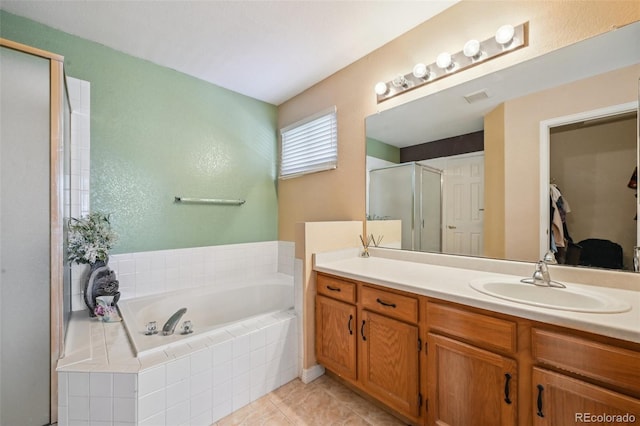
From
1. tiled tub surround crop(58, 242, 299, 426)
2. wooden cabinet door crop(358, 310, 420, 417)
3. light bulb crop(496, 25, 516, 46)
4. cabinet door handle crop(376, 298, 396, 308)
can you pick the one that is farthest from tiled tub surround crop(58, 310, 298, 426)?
light bulb crop(496, 25, 516, 46)

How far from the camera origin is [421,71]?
183 cm

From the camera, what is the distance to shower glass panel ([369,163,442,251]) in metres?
1.85

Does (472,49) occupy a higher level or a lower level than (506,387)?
higher

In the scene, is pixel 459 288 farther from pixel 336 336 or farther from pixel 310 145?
pixel 310 145

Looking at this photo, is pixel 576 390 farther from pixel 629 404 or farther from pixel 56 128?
pixel 56 128

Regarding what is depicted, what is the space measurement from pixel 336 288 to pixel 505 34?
1.78 m

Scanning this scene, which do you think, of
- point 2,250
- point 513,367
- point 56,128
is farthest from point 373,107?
point 2,250

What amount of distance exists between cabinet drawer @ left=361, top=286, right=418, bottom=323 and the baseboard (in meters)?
0.73

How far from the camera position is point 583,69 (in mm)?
1291

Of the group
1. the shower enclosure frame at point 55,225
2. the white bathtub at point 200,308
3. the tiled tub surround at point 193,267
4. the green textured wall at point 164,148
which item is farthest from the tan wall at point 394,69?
the shower enclosure frame at point 55,225

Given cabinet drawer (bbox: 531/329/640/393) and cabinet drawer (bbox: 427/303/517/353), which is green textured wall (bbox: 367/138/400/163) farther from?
cabinet drawer (bbox: 531/329/640/393)

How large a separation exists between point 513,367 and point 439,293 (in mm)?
363

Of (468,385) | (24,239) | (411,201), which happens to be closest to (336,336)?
(468,385)

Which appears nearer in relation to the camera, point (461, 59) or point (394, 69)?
point (461, 59)
